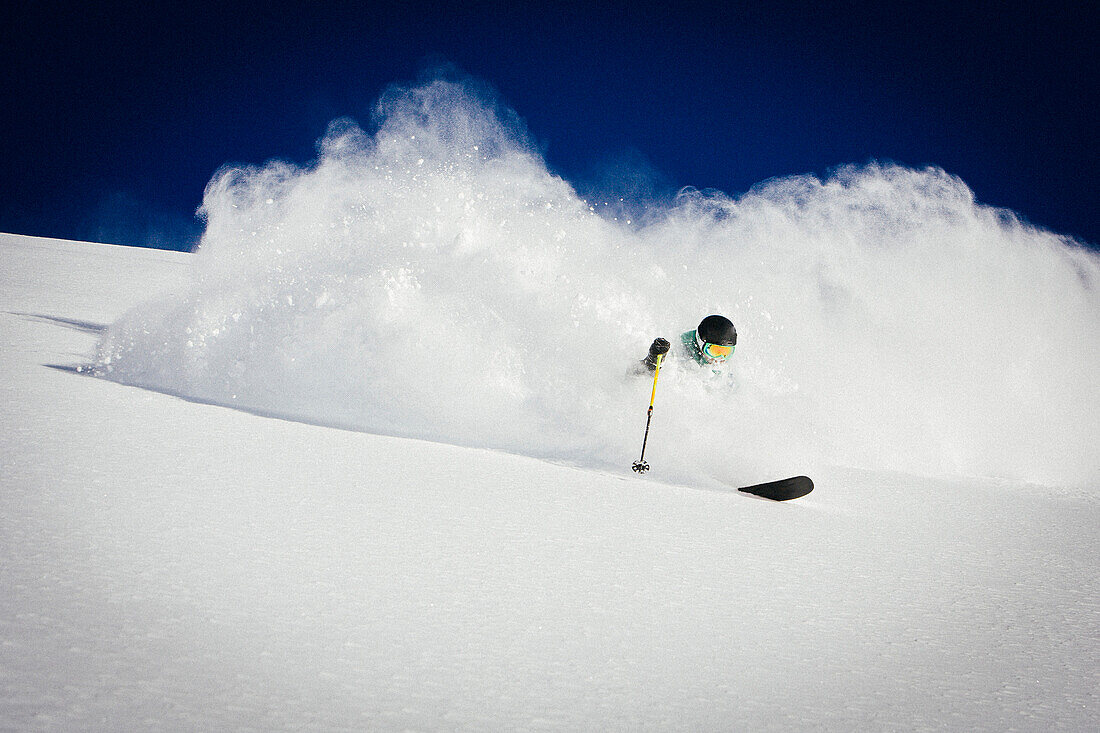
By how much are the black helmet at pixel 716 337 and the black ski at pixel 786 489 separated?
49.9 inches

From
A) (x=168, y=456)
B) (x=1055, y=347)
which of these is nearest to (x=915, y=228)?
(x=1055, y=347)

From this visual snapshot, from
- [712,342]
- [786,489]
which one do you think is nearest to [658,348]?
[712,342]

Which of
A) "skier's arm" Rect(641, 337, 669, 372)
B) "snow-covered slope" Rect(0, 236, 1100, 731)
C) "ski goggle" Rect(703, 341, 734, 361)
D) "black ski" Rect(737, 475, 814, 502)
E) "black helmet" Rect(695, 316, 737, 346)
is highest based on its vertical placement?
"black helmet" Rect(695, 316, 737, 346)

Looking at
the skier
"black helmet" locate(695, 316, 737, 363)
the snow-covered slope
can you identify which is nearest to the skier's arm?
the skier

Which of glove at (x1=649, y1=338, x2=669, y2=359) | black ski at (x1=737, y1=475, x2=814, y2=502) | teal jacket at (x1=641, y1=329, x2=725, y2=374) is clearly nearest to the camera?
black ski at (x1=737, y1=475, x2=814, y2=502)

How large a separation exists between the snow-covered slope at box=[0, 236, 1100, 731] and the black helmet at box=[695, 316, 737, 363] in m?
1.44

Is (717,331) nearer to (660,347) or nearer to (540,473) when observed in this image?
(660,347)

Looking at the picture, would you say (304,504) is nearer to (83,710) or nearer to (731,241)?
(83,710)

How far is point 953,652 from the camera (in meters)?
2.30

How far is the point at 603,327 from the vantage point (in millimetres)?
5992

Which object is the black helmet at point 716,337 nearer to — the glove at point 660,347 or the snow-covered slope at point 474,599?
the glove at point 660,347

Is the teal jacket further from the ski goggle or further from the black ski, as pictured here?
the black ski

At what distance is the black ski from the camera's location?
4.56 meters

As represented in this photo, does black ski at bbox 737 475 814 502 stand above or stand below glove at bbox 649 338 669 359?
below
